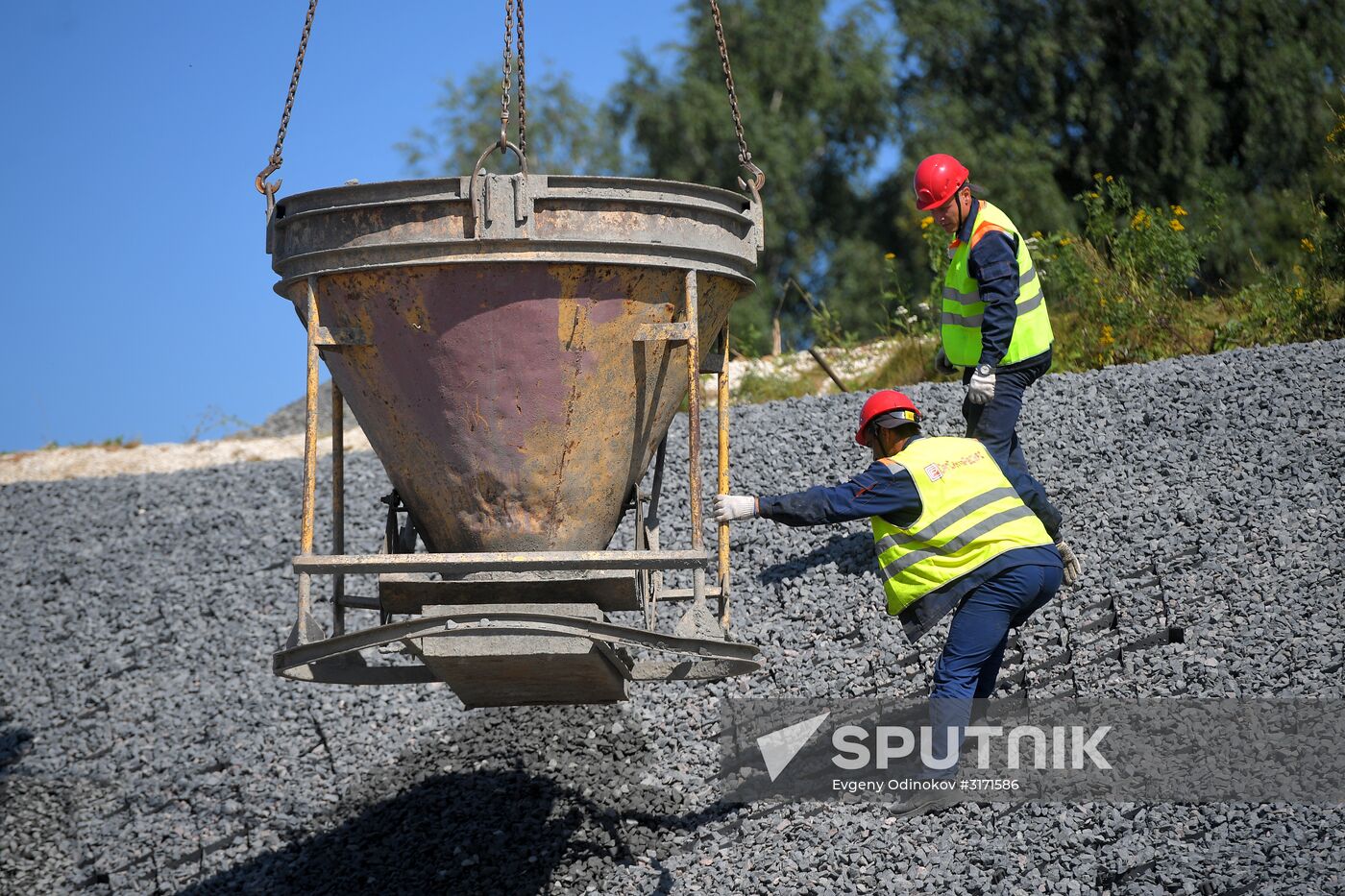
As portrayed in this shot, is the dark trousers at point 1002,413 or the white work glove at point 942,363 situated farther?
the white work glove at point 942,363

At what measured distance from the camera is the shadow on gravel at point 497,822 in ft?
16.6

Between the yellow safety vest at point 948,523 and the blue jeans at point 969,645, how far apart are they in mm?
111

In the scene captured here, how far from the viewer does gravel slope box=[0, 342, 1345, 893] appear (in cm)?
457

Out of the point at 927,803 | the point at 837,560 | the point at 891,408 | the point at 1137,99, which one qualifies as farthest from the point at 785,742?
the point at 1137,99

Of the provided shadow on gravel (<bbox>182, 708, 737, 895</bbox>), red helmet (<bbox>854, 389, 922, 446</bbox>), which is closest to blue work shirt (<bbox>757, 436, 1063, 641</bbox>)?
red helmet (<bbox>854, 389, 922, 446</bbox>)

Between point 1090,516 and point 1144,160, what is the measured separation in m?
15.6

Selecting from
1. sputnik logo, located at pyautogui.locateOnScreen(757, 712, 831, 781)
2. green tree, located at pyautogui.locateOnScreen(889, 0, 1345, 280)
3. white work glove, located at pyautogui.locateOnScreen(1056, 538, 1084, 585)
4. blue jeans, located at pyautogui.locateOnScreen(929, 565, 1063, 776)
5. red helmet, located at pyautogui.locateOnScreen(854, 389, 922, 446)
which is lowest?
sputnik logo, located at pyautogui.locateOnScreen(757, 712, 831, 781)

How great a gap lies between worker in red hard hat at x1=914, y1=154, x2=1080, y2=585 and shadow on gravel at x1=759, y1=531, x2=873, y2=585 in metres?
1.18

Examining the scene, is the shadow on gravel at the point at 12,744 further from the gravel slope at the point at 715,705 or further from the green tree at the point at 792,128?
the green tree at the point at 792,128

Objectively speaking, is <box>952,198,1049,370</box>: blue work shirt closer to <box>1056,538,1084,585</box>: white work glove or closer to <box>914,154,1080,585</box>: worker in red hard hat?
<box>914,154,1080,585</box>: worker in red hard hat

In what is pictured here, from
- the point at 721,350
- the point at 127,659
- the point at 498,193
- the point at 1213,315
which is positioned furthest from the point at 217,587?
the point at 1213,315

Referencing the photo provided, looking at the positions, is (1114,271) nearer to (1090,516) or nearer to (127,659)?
(1090,516)

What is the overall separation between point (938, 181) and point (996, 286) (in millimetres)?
517

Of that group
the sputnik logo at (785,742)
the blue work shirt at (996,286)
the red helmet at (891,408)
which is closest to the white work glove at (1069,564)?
the blue work shirt at (996,286)
